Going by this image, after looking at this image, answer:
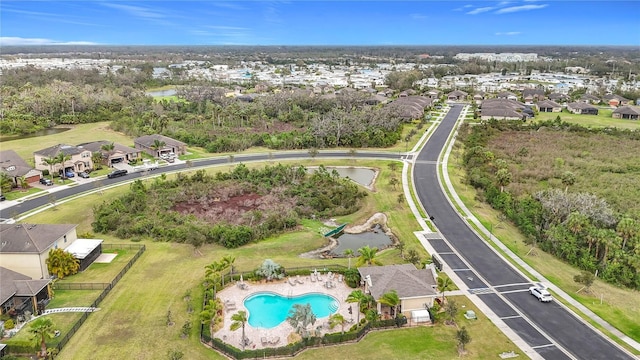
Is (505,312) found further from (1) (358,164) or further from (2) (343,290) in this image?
(1) (358,164)

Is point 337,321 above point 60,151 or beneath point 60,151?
beneath

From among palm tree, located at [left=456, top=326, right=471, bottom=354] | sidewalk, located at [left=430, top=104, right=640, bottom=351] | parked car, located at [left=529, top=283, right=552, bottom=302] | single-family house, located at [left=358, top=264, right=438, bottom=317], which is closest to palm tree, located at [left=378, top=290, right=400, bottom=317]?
single-family house, located at [left=358, top=264, right=438, bottom=317]

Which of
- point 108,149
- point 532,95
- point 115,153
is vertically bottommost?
point 115,153

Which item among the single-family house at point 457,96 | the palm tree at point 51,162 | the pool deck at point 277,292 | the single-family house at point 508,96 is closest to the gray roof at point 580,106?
the single-family house at point 508,96

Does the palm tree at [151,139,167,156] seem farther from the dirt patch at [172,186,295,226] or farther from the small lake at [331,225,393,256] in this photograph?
the small lake at [331,225,393,256]

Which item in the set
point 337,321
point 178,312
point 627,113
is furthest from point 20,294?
point 627,113

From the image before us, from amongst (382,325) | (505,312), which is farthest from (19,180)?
(505,312)

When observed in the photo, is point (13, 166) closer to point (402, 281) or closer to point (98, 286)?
point (98, 286)
